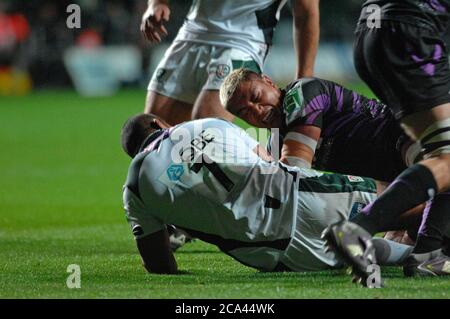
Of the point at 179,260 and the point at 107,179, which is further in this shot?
the point at 107,179

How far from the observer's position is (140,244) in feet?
19.1

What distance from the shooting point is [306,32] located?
7473mm

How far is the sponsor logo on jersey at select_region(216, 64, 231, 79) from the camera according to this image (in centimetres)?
752

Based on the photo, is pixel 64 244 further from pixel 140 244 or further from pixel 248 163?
pixel 248 163

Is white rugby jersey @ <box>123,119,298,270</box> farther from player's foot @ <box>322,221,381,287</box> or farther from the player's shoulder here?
player's foot @ <box>322,221,381,287</box>

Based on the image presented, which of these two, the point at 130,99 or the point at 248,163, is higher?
the point at 248,163

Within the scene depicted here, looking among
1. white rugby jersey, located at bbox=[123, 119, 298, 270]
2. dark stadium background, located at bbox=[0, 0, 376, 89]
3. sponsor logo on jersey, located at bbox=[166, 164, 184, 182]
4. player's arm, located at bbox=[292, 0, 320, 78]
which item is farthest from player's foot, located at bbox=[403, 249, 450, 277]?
dark stadium background, located at bbox=[0, 0, 376, 89]

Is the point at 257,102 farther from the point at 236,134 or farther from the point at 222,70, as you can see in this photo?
the point at 222,70

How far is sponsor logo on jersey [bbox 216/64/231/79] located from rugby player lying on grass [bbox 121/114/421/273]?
174cm

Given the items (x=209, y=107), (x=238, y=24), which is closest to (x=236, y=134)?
(x=209, y=107)

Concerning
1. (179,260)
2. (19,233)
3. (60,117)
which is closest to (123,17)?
(60,117)

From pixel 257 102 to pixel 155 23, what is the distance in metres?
1.71

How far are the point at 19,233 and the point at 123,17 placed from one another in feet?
67.3

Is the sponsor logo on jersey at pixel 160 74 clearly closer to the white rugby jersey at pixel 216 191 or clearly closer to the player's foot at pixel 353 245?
the white rugby jersey at pixel 216 191
